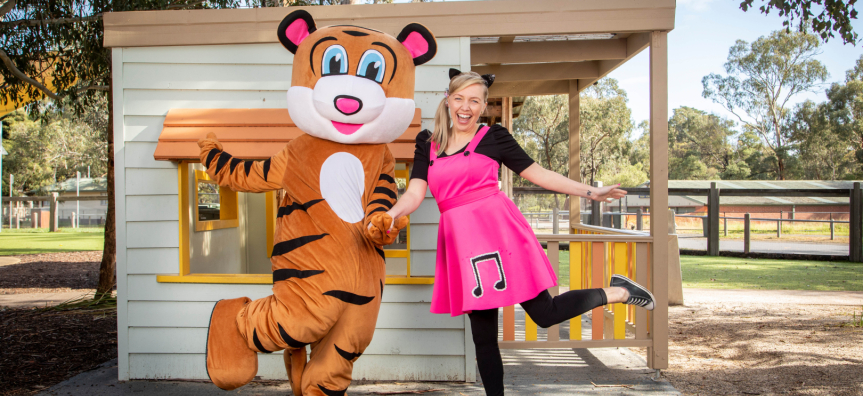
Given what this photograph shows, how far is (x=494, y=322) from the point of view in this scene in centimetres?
233

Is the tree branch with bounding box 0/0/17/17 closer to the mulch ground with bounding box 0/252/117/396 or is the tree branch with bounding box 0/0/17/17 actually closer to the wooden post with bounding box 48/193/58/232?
the mulch ground with bounding box 0/252/117/396

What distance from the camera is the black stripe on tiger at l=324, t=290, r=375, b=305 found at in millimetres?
2178

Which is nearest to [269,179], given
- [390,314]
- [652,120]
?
[390,314]

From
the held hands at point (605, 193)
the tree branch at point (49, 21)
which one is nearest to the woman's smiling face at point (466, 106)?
the held hands at point (605, 193)

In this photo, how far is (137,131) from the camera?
3361 mm

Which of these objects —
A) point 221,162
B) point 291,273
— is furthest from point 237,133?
Result: point 291,273

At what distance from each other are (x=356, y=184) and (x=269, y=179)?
458 millimetres

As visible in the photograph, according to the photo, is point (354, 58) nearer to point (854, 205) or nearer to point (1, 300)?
point (1, 300)

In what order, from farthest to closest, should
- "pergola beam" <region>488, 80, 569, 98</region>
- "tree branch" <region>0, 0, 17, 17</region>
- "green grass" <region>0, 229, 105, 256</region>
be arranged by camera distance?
"green grass" <region>0, 229, 105, 256</region> → "tree branch" <region>0, 0, 17, 17</region> → "pergola beam" <region>488, 80, 569, 98</region>

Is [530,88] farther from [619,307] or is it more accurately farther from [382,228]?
[382,228]

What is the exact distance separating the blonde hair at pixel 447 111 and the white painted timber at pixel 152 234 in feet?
6.71

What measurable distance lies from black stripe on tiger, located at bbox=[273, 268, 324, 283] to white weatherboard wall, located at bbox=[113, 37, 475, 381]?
1171mm

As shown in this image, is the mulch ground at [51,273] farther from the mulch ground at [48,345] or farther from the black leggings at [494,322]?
the black leggings at [494,322]

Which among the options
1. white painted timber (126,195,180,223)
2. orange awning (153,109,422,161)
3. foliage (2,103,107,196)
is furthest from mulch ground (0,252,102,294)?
foliage (2,103,107,196)
